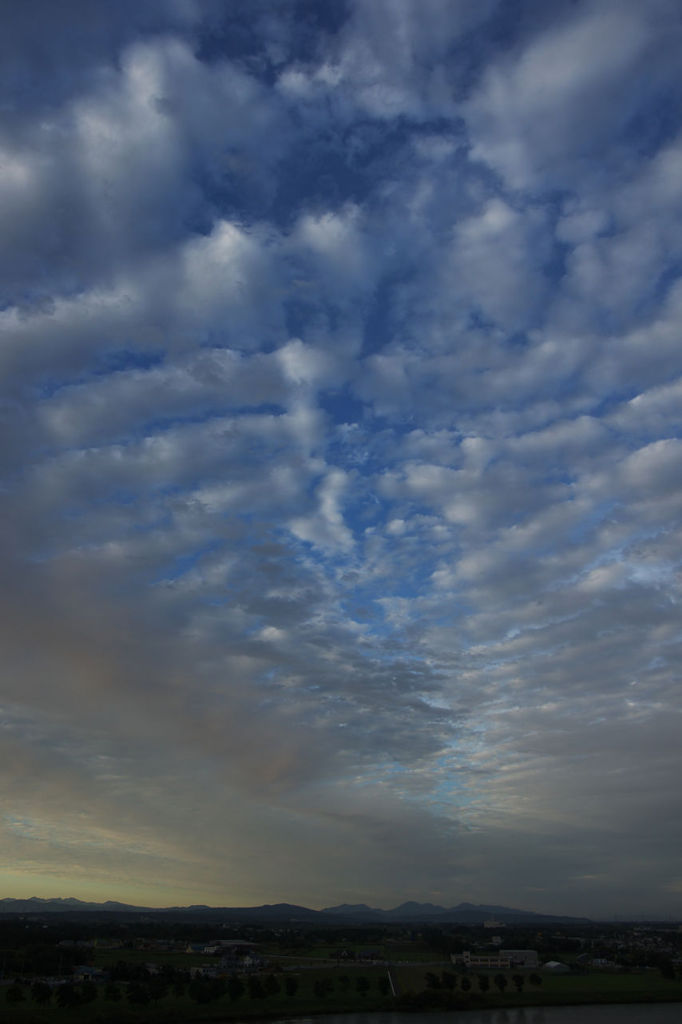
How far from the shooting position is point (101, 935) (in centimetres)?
10219

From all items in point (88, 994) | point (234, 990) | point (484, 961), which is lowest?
point (484, 961)

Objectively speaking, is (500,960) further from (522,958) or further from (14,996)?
(14,996)

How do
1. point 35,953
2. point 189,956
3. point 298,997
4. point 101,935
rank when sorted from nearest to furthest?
1. point 298,997
2. point 35,953
3. point 189,956
4. point 101,935

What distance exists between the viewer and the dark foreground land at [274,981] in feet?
136

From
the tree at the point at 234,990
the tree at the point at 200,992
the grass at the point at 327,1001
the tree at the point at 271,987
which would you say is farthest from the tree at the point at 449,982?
the tree at the point at 200,992

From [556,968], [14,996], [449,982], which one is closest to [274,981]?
[449,982]

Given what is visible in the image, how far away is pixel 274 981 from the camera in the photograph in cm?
4684

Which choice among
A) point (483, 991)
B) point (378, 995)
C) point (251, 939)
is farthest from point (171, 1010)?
point (251, 939)

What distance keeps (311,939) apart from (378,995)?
67.9 metres

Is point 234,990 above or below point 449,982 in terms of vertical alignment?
above

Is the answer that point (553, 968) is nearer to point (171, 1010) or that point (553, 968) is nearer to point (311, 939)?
point (171, 1010)

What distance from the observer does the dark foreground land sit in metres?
41.3

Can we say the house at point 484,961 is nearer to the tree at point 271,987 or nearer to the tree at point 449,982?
the tree at point 449,982

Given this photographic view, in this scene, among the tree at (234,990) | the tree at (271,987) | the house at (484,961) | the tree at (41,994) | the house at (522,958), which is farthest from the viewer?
the house at (522,958)
